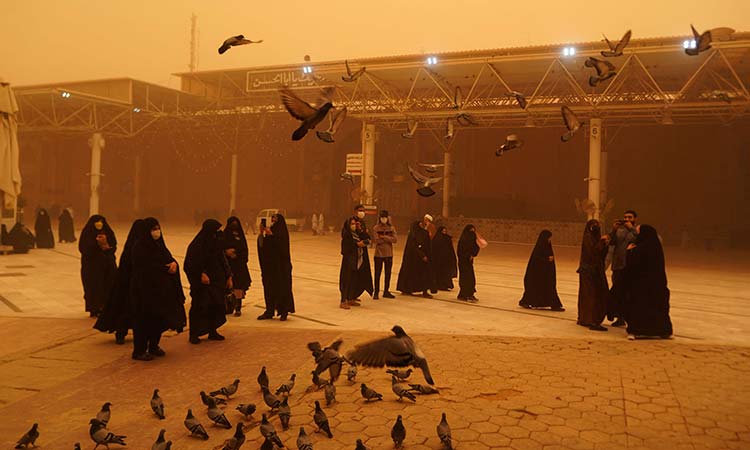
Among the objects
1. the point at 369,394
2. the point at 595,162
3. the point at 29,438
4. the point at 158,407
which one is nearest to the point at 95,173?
the point at 595,162

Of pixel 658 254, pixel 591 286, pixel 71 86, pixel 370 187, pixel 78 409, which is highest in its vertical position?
pixel 71 86

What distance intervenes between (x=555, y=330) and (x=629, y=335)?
3.06ft

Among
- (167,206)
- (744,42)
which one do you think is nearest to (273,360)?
(744,42)

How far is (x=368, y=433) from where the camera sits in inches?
165

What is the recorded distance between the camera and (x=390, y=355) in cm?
431

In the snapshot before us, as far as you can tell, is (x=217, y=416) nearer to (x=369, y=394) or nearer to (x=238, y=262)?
(x=369, y=394)

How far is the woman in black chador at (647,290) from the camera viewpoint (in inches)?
282

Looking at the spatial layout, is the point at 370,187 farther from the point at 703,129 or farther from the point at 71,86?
the point at 71,86

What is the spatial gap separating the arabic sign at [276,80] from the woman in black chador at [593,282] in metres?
15.4

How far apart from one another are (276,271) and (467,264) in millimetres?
3673

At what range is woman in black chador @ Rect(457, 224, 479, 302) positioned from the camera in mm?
9977

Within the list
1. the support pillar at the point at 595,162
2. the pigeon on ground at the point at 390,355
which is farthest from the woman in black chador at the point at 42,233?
the support pillar at the point at 595,162

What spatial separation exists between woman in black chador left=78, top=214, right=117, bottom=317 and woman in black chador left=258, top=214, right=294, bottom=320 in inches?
79.8

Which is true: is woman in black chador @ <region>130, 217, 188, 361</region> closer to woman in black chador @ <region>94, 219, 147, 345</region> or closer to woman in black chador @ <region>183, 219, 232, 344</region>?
woman in black chador @ <region>94, 219, 147, 345</region>
